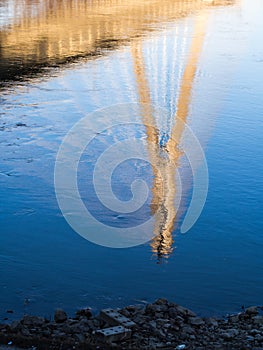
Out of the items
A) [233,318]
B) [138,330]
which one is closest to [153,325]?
[138,330]

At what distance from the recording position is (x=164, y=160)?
33.3ft

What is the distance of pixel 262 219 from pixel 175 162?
2249 mm

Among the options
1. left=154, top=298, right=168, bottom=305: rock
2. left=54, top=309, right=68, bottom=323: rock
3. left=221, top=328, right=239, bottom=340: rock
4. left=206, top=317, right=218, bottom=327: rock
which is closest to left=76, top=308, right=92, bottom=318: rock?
left=54, top=309, right=68, bottom=323: rock

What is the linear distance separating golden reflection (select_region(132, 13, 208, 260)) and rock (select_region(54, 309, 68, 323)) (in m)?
1.67

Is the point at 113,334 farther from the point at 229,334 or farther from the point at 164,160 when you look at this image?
the point at 164,160

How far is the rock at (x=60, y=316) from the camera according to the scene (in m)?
5.55

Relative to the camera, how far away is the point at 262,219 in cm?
815

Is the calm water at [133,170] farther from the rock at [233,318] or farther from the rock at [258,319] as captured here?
the rock at [258,319]

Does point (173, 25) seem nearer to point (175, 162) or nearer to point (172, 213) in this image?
point (175, 162)

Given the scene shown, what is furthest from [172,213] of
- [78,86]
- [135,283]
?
[78,86]

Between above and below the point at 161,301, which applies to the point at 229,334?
below

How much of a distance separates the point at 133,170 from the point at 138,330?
15.1 ft

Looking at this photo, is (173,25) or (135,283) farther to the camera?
(173,25)

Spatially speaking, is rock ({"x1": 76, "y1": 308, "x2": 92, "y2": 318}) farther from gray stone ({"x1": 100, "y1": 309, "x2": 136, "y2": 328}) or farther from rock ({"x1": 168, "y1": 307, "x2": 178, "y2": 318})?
rock ({"x1": 168, "y1": 307, "x2": 178, "y2": 318})
